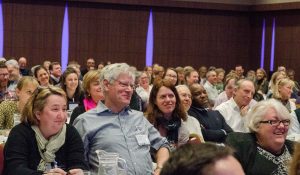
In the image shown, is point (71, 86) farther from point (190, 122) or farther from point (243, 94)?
point (190, 122)

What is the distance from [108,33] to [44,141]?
13.2m

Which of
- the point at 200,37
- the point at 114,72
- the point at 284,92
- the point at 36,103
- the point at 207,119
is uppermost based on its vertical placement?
the point at 200,37

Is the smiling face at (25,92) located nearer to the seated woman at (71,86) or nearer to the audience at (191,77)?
the seated woman at (71,86)

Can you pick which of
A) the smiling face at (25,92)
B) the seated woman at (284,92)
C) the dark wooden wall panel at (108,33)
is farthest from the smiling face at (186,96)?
the dark wooden wall panel at (108,33)

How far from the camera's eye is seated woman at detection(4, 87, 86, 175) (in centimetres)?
332

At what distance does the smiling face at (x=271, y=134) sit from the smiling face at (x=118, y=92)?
1.03 meters

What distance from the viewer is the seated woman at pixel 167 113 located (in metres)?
4.75

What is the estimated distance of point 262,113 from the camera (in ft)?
12.1

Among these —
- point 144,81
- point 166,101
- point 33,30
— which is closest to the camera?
point 166,101

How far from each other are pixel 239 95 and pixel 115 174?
3747mm

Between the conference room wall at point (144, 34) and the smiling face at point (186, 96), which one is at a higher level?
the conference room wall at point (144, 34)

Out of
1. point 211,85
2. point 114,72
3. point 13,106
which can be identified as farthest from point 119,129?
point 211,85

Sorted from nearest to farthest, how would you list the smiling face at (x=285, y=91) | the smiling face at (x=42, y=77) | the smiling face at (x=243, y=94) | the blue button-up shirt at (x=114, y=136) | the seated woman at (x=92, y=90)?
the blue button-up shirt at (x=114, y=136)
the seated woman at (x=92, y=90)
the smiling face at (x=243, y=94)
the smiling face at (x=285, y=91)
the smiling face at (x=42, y=77)

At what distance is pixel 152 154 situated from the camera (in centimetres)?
421
